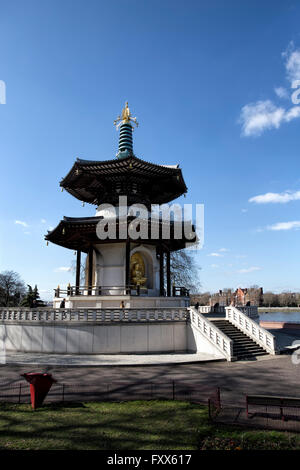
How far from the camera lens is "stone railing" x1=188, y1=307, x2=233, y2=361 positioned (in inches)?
656

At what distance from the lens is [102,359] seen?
16.6 metres

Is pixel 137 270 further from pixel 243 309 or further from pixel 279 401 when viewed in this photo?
pixel 279 401

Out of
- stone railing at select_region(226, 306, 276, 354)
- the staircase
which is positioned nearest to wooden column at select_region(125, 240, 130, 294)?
the staircase

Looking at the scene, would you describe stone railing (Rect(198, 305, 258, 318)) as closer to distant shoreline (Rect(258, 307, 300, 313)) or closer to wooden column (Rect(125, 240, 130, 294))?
wooden column (Rect(125, 240, 130, 294))

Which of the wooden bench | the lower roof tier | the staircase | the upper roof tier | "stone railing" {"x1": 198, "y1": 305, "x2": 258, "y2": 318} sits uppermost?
the upper roof tier

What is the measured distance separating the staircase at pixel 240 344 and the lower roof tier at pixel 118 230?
7.34 metres

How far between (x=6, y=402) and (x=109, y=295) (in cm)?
1257

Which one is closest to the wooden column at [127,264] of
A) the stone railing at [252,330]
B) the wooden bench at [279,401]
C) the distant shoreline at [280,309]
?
the stone railing at [252,330]

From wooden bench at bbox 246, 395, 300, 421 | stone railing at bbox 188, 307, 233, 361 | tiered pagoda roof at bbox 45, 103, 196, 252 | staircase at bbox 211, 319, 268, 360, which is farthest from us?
tiered pagoda roof at bbox 45, 103, 196, 252

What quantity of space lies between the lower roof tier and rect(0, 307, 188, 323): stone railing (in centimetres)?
594

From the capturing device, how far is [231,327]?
20875 millimetres

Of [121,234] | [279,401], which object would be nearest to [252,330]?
[121,234]
